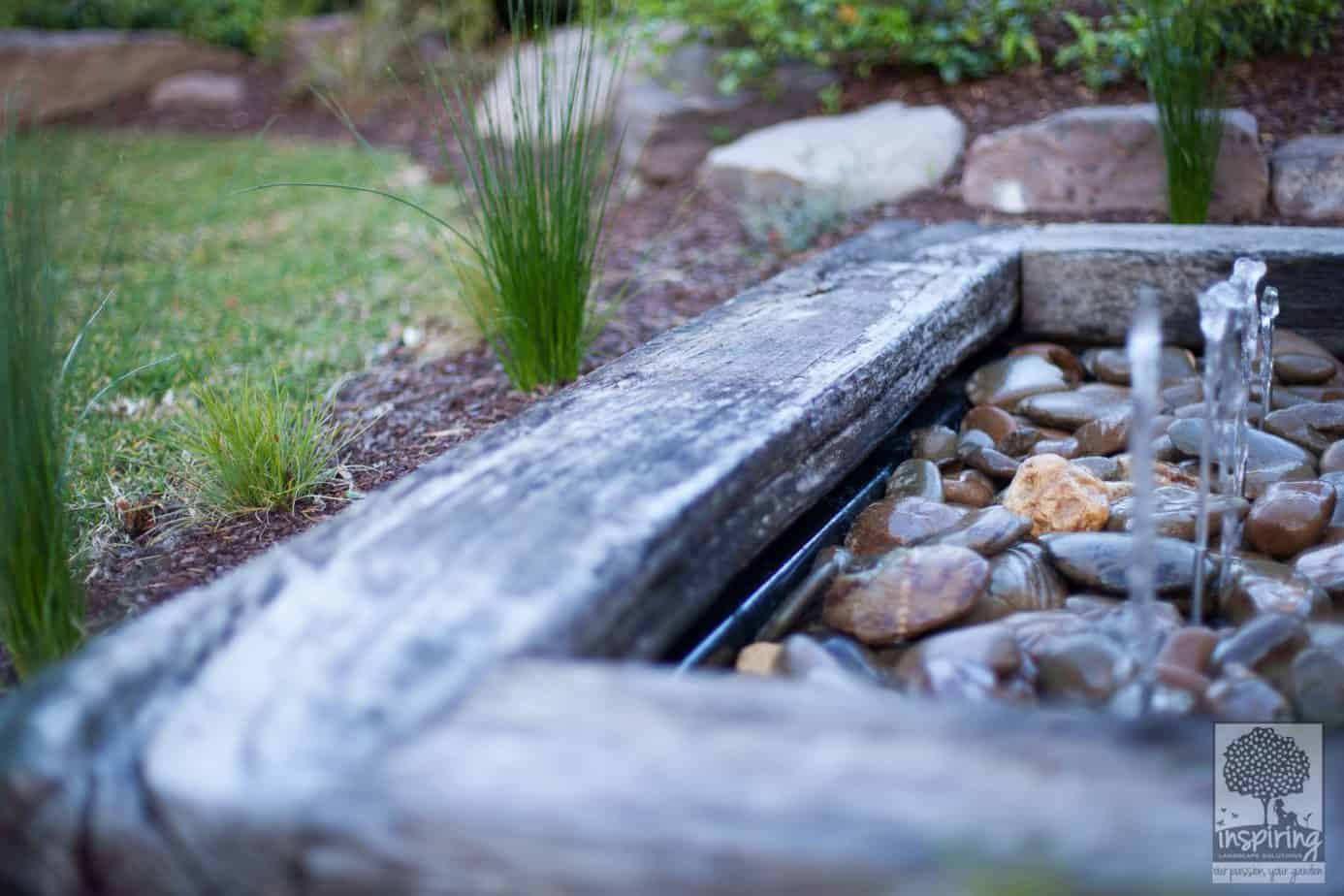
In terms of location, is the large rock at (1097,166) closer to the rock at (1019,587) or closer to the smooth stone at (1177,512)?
the smooth stone at (1177,512)

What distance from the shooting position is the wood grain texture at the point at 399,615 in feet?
2.72

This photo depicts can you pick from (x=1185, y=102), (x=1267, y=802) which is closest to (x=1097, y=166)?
(x=1185, y=102)

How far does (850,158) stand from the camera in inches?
133

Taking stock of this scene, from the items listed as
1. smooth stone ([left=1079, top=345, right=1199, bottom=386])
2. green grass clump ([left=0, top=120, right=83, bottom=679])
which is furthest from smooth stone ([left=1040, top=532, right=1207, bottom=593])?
green grass clump ([left=0, top=120, right=83, bottom=679])

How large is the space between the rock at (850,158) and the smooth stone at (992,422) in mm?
1354

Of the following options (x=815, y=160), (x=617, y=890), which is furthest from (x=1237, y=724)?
(x=815, y=160)

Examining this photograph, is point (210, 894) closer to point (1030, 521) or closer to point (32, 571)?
point (32, 571)

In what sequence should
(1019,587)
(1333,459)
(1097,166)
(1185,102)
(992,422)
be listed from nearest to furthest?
(1019,587)
(1333,459)
(992,422)
(1185,102)
(1097,166)

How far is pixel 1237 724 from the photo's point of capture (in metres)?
1.07

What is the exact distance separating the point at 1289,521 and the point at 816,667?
788 mm

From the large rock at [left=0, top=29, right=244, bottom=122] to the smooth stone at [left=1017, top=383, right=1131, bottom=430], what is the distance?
5.79m

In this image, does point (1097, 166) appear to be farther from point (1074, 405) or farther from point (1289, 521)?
point (1289, 521)

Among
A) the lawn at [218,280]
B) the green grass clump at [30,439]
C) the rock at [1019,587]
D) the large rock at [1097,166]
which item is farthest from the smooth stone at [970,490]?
the large rock at [1097,166]

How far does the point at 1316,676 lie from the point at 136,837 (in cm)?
113
